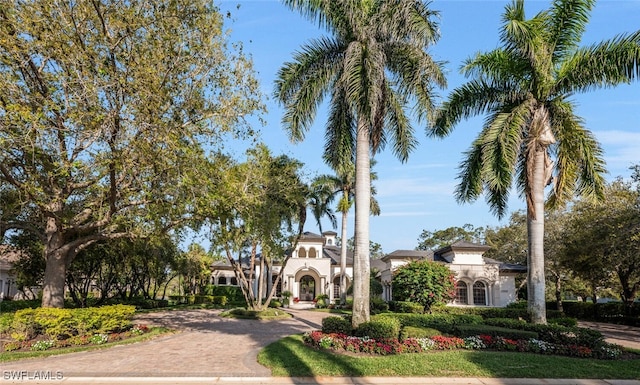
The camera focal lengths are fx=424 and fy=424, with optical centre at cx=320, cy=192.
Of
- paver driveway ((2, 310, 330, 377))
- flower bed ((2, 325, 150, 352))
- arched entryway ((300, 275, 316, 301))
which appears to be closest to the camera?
paver driveway ((2, 310, 330, 377))

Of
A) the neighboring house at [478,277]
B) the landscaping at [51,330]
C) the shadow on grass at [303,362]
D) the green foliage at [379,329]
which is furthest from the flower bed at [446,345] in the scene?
the neighboring house at [478,277]

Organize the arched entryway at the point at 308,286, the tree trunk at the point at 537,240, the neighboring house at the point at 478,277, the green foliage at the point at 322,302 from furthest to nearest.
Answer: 1. the arched entryway at the point at 308,286
2. the neighboring house at the point at 478,277
3. the green foliage at the point at 322,302
4. the tree trunk at the point at 537,240

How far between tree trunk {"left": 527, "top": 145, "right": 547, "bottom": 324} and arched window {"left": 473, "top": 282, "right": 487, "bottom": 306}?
24195mm

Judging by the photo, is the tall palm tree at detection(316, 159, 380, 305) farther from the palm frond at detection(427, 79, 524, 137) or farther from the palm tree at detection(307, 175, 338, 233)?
the palm frond at detection(427, 79, 524, 137)

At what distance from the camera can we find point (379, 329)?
11984 mm

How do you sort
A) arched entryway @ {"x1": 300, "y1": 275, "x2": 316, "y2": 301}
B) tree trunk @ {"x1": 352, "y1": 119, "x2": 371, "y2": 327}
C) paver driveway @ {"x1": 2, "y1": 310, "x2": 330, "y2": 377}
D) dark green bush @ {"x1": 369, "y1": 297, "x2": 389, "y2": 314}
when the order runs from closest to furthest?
1. paver driveway @ {"x1": 2, "y1": 310, "x2": 330, "y2": 377}
2. tree trunk @ {"x1": 352, "y1": 119, "x2": 371, "y2": 327}
3. dark green bush @ {"x1": 369, "y1": 297, "x2": 389, "y2": 314}
4. arched entryway @ {"x1": 300, "y1": 275, "x2": 316, "y2": 301}

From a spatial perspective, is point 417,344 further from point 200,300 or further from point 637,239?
point 200,300

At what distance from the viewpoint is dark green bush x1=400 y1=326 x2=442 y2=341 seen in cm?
1269

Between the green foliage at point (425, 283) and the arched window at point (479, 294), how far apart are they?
15.3 m

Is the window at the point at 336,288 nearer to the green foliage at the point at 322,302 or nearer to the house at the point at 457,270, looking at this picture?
the house at the point at 457,270

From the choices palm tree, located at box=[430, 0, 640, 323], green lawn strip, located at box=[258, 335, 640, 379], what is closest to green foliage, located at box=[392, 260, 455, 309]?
palm tree, located at box=[430, 0, 640, 323]

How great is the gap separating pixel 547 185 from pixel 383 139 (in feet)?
19.8

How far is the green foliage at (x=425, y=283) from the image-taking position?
74.5ft

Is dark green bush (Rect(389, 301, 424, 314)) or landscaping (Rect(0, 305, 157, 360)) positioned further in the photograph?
dark green bush (Rect(389, 301, 424, 314))
